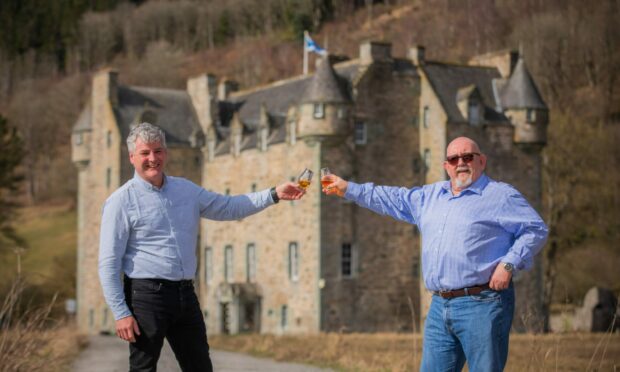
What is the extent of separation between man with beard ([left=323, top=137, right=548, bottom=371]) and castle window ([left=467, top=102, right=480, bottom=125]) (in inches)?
1528

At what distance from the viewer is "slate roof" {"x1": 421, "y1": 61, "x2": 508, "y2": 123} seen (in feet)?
157

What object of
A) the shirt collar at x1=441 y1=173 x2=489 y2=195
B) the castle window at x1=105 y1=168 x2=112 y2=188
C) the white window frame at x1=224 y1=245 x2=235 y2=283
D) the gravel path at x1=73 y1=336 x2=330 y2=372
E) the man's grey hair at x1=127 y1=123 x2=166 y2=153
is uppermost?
the castle window at x1=105 y1=168 x2=112 y2=188

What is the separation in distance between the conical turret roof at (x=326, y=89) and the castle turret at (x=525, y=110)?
7.46 meters

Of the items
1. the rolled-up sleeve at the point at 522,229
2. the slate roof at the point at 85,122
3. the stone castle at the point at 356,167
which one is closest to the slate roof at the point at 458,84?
the stone castle at the point at 356,167

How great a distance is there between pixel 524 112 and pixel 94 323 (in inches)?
889

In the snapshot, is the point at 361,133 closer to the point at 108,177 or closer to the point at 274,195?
the point at 108,177

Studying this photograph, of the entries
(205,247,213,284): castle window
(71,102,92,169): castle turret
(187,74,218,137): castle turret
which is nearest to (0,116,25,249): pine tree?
(71,102,92,169): castle turret

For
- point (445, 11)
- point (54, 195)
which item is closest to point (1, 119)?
point (445, 11)

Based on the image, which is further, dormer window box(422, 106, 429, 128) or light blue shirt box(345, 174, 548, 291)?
dormer window box(422, 106, 429, 128)

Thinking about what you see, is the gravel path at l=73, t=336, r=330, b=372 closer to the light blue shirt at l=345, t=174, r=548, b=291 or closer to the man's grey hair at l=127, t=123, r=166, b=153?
the light blue shirt at l=345, t=174, r=548, b=291

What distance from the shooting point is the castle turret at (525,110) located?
162ft

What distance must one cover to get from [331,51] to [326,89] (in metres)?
40.3

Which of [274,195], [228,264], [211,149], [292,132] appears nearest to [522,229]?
[274,195]

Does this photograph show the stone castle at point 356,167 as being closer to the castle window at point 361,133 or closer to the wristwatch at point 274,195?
the castle window at point 361,133
